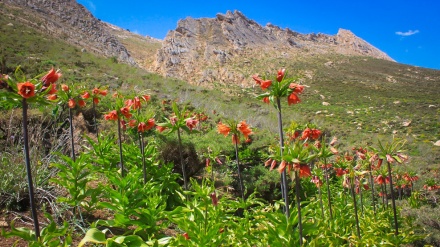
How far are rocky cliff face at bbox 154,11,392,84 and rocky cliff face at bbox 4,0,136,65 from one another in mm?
15100

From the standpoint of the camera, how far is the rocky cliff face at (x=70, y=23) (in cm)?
2872

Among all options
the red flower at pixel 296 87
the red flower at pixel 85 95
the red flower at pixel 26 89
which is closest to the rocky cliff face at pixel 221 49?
the red flower at pixel 85 95

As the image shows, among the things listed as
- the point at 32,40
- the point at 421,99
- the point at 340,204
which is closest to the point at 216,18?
the point at 421,99

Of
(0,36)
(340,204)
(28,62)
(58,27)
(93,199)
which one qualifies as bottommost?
(340,204)

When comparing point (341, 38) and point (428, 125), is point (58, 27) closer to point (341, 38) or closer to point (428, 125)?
point (428, 125)

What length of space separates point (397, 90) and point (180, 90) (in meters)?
36.2

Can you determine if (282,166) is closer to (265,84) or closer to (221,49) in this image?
(265,84)

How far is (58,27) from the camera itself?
100.0 ft

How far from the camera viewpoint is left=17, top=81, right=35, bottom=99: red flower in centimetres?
202

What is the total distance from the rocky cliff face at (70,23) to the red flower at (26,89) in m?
29.7

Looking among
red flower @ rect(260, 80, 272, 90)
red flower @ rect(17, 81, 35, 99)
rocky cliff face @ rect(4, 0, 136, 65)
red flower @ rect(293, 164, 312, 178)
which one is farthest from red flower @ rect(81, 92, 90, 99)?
rocky cliff face @ rect(4, 0, 136, 65)

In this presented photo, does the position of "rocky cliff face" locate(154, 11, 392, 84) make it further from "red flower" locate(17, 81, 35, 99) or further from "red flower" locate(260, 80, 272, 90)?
"red flower" locate(17, 81, 35, 99)

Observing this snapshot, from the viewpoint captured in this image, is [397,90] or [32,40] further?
[397,90]

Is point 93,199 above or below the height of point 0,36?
below
